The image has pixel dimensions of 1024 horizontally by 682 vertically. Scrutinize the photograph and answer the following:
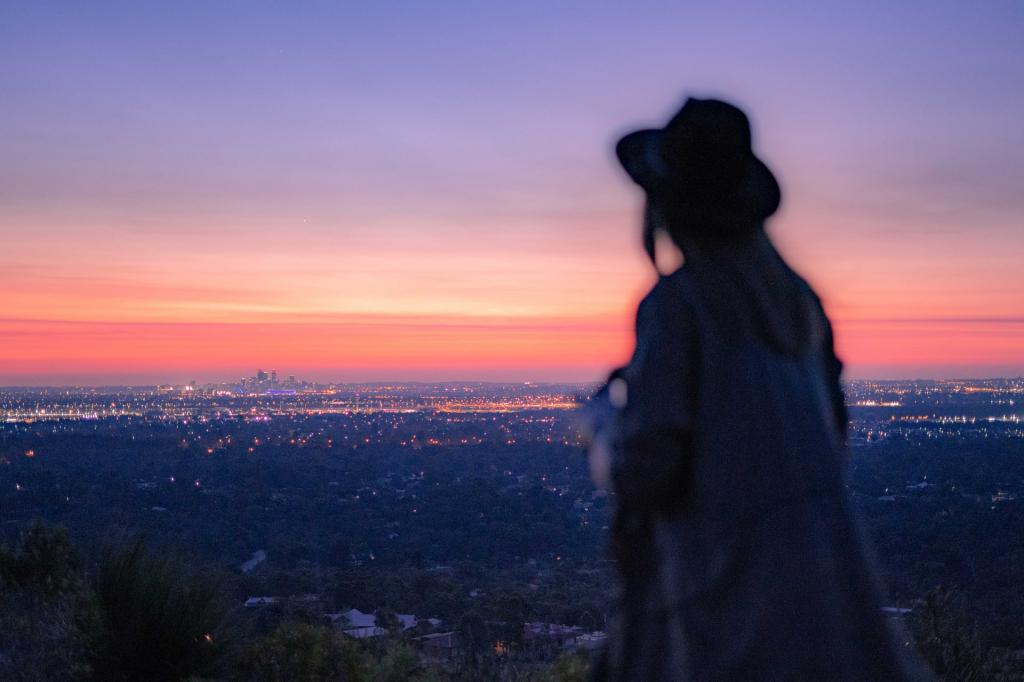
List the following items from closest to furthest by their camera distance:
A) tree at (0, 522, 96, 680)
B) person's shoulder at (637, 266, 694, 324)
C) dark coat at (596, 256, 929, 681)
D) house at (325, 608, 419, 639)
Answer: dark coat at (596, 256, 929, 681), person's shoulder at (637, 266, 694, 324), tree at (0, 522, 96, 680), house at (325, 608, 419, 639)

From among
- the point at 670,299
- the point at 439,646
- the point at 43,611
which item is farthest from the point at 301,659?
the point at 670,299

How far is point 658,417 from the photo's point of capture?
1.40 metres

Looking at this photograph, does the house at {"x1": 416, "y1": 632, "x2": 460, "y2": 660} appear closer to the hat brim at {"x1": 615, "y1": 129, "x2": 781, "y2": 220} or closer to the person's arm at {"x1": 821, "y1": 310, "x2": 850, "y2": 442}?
the person's arm at {"x1": 821, "y1": 310, "x2": 850, "y2": 442}

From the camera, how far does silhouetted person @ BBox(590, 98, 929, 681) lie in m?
1.35

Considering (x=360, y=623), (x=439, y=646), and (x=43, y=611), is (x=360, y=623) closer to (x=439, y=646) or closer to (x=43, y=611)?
(x=439, y=646)

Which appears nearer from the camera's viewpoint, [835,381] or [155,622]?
[835,381]

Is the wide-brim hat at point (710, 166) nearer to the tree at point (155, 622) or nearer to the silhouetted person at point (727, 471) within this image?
the silhouetted person at point (727, 471)

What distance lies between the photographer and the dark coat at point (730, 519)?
1347mm

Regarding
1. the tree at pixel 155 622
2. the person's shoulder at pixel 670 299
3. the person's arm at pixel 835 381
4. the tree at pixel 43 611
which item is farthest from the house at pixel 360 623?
the person's shoulder at pixel 670 299

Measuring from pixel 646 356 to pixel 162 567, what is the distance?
14.4 feet

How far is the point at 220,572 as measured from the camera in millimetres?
5398

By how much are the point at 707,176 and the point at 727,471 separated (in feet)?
1.61

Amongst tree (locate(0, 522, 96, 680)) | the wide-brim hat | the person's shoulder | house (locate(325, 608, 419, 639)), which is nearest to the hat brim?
the wide-brim hat

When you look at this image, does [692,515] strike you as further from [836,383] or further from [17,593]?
[17,593]
